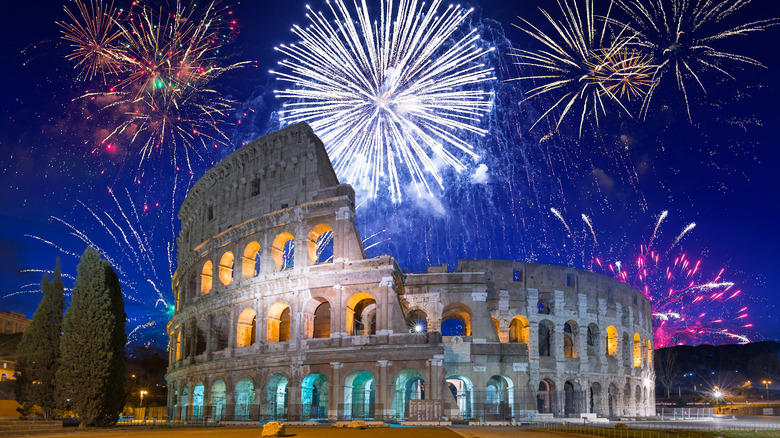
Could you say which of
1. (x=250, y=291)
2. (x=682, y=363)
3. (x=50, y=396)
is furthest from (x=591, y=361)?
(x=682, y=363)

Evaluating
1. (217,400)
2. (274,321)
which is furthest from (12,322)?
(274,321)

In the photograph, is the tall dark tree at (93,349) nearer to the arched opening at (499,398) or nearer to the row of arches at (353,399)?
the row of arches at (353,399)

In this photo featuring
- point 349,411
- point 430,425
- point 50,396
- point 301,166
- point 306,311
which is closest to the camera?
point 50,396

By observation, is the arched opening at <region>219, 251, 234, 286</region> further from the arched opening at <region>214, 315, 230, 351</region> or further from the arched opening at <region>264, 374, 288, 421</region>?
the arched opening at <region>264, 374, 288, 421</region>

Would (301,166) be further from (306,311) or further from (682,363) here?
(682,363)

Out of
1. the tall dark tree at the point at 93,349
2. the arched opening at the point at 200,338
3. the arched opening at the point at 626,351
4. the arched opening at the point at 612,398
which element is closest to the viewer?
the tall dark tree at the point at 93,349

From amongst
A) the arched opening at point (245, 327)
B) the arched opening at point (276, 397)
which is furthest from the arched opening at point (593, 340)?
the arched opening at point (245, 327)
